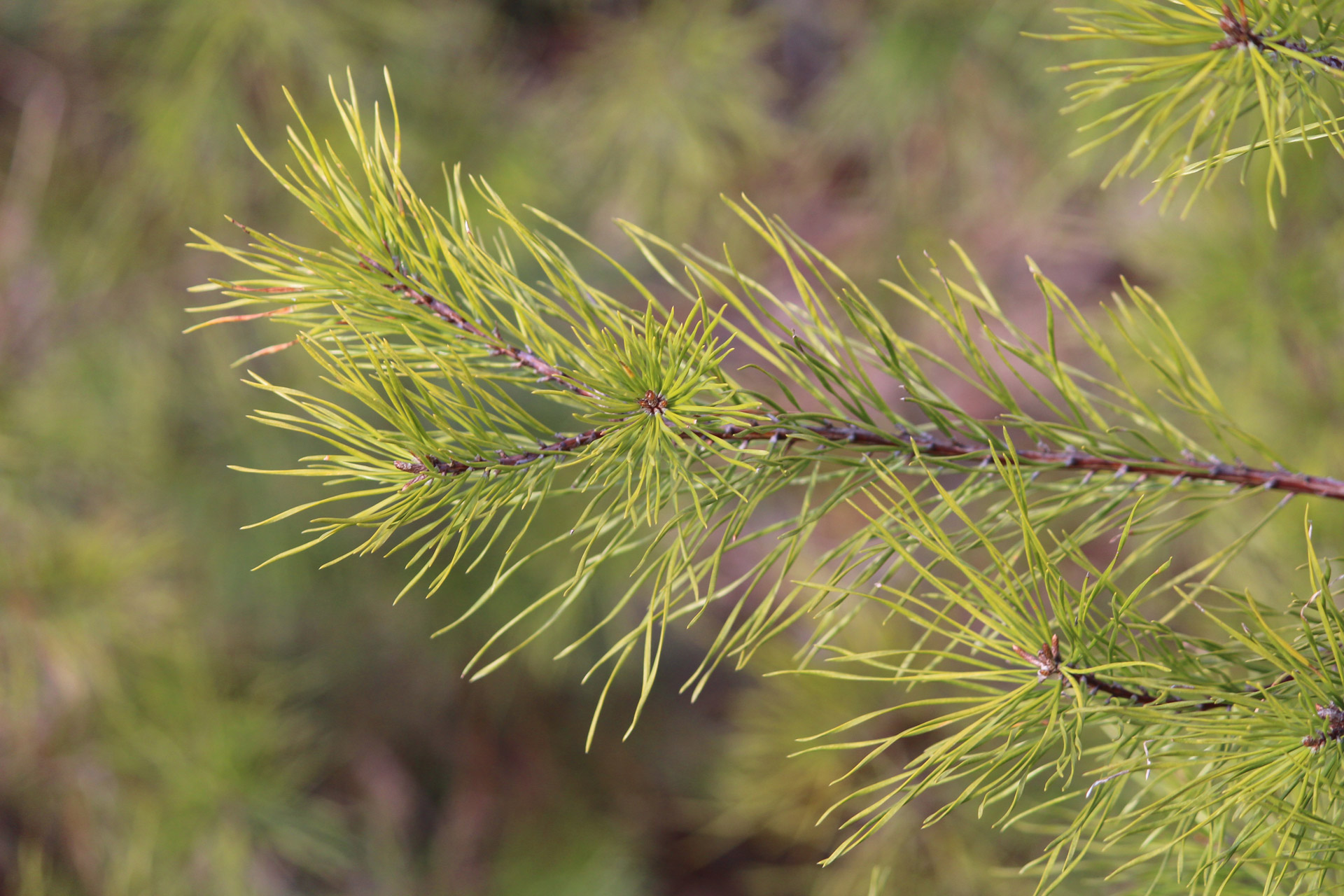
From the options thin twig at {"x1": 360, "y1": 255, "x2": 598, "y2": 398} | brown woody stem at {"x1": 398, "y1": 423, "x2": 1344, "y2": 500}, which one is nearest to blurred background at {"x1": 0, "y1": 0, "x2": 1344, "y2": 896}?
brown woody stem at {"x1": 398, "y1": 423, "x2": 1344, "y2": 500}

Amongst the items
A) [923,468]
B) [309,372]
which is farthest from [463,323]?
[309,372]

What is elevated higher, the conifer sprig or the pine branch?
the conifer sprig

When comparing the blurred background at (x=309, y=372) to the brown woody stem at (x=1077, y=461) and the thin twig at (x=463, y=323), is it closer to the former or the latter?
the brown woody stem at (x=1077, y=461)

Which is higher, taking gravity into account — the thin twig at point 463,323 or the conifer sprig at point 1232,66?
the conifer sprig at point 1232,66

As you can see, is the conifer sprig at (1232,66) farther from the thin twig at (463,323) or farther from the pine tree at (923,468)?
the thin twig at (463,323)

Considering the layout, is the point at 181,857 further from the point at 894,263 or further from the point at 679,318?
the point at 894,263

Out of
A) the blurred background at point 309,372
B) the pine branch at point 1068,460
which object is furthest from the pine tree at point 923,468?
the blurred background at point 309,372

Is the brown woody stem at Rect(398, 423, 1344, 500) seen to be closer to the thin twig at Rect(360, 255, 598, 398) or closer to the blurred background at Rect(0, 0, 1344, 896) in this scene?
the thin twig at Rect(360, 255, 598, 398)

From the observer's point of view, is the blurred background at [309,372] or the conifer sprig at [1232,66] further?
the blurred background at [309,372]

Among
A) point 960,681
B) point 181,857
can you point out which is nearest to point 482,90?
point 181,857
